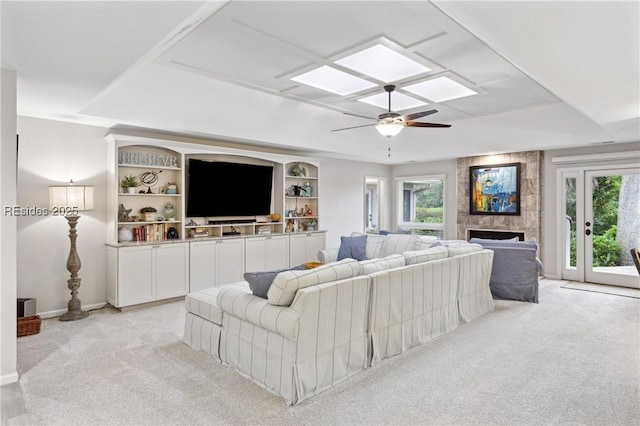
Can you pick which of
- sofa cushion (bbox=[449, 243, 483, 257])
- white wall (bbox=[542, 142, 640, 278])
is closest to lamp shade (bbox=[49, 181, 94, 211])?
sofa cushion (bbox=[449, 243, 483, 257])

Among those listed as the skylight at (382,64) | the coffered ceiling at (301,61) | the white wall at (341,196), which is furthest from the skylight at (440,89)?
the white wall at (341,196)

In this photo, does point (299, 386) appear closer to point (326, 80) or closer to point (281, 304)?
point (281, 304)

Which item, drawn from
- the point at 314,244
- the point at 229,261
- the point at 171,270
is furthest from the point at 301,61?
the point at 314,244

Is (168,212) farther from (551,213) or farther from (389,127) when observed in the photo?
(551,213)

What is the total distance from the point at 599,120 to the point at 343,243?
154 inches

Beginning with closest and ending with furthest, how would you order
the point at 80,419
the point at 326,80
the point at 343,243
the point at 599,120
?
the point at 80,419 < the point at 326,80 < the point at 599,120 < the point at 343,243

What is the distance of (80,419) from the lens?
246cm

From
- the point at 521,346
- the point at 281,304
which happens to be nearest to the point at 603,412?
the point at 521,346

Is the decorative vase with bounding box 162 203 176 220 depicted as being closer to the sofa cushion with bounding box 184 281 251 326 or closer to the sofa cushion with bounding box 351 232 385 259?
the sofa cushion with bounding box 184 281 251 326

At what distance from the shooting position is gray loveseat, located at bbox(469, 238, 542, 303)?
17.5ft

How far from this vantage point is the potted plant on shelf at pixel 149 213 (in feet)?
17.9

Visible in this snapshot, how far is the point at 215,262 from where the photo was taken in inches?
230

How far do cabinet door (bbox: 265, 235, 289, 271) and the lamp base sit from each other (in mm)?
2757

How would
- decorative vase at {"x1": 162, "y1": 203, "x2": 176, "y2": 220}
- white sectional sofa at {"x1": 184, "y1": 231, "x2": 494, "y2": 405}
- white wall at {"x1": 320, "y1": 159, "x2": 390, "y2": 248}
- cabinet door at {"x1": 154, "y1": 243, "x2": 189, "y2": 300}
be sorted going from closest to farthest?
white sectional sofa at {"x1": 184, "y1": 231, "x2": 494, "y2": 405}
cabinet door at {"x1": 154, "y1": 243, "x2": 189, "y2": 300}
decorative vase at {"x1": 162, "y1": 203, "x2": 176, "y2": 220}
white wall at {"x1": 320, "y1": 159, "x2": 390, "y2": 248}
